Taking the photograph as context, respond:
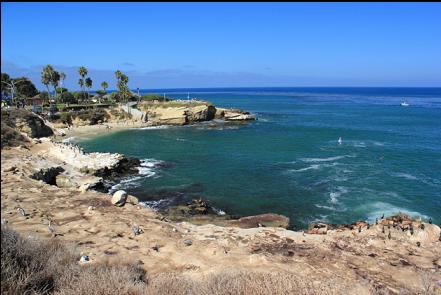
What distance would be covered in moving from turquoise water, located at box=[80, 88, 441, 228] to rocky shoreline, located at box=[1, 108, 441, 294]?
19.7ft

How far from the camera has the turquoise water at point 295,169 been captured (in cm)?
3141

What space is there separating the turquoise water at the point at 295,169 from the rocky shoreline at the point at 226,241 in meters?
6.02

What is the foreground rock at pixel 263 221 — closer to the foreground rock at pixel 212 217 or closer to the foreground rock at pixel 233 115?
the foreground rock at pixel 212 217

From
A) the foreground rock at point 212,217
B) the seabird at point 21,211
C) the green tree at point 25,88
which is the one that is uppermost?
the green tree at point 25,88

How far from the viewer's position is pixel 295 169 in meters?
→ 43.1

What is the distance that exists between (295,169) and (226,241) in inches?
1017

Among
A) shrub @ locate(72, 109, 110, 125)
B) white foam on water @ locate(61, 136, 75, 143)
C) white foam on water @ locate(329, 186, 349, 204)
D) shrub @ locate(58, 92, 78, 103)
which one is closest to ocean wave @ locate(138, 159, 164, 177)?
white foam on water @ locate(329, 186, 349, 204)

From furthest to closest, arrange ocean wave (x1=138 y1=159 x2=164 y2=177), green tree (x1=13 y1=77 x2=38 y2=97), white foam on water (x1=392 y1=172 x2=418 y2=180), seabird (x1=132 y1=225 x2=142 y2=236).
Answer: green tree (x1=13 y1=77 x2=38 y2=97) → ocean wave (x1=138 y1=159 x2=164 y2=177) → white foam on water (x1=392 y1=172 x2=418 y2=180) → seabird (x1=132 y1=225 x2=142 y2=236)

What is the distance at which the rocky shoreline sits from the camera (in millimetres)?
14922

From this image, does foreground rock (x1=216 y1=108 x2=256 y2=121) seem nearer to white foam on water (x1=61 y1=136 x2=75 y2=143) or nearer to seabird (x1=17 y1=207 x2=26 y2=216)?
white foam on water (x1=61 y1=136 x2=75 y2=143)

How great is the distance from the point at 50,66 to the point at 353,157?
66.0m

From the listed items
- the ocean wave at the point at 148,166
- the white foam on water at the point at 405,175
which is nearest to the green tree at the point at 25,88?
the ocean wave at the point at 148,166

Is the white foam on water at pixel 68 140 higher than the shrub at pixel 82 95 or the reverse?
the reverse

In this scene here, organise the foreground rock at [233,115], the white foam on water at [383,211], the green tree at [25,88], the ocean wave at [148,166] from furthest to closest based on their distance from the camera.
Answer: the foreground rock at [233,115] < the green tree at [25,88] < the ocean wave at [148,166] < the white foam on water at [383,211]
